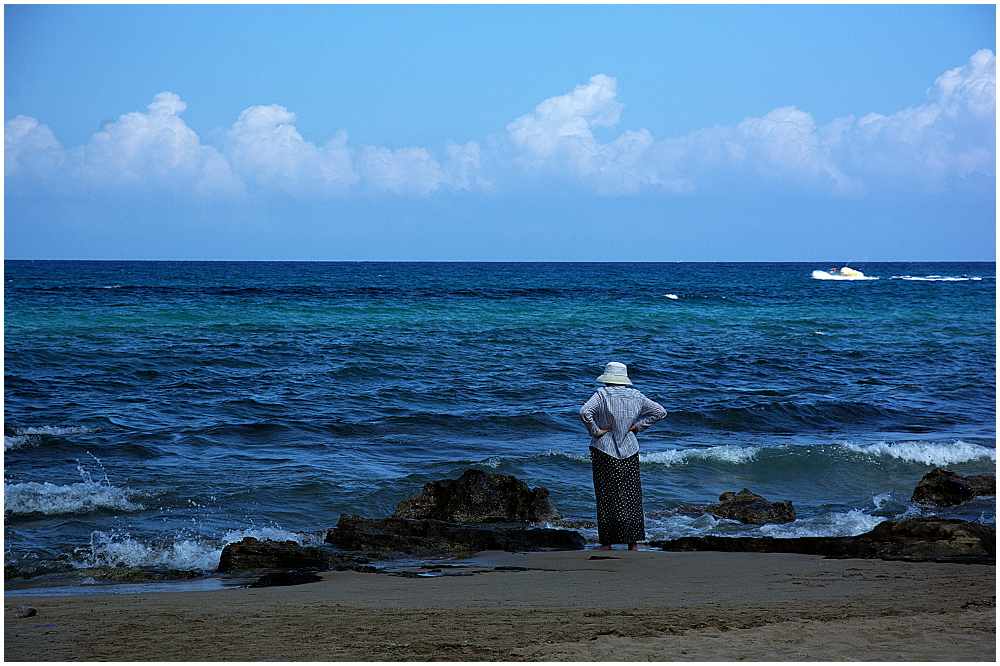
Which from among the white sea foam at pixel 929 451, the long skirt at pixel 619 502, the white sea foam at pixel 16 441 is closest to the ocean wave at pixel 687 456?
the white sea foam at pixel 929 451

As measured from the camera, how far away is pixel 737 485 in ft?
30.6

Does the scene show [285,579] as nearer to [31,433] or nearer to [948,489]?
[948,489]

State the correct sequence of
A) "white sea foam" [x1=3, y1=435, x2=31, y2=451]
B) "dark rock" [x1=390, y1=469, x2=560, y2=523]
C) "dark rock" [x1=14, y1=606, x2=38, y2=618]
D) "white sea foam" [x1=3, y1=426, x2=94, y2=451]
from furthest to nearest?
"white sea foam" [x1=3, y1=426, x2=94, y2=451], "white sea foam" [x1=3, y1=435, x2=31, y2=451], "dark rock" [x1=390, y1=469, x2=560, y2=523], "dark rock" [x1=14, y1=606, x2=38, y2=618]

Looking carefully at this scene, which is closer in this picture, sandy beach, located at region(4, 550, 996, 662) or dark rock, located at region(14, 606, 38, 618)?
sandy beach, located at region(4, 550, 996, 662)

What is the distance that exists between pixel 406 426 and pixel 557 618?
8.29m

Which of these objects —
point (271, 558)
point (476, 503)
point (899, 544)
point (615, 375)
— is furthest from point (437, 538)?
point (899, 544)

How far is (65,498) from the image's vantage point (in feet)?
26.1

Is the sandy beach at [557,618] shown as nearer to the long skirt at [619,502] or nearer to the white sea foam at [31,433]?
the long skirt at [619,502]

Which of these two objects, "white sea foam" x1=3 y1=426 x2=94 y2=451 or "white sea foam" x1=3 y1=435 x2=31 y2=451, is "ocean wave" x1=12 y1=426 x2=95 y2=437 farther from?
"white sea foam" x1=3 y1=435 x2=31 y2=451

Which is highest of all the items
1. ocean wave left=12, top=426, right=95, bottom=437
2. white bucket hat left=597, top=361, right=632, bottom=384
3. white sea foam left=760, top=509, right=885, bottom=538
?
white bucket hat left=597, top=361, right=632, bottom=384

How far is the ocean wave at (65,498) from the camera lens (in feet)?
25.1

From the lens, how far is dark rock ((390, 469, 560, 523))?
7.57 metres

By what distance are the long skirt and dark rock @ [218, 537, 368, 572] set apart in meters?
2.02

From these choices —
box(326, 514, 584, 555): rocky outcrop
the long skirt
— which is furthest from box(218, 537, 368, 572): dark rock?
the long skirt
